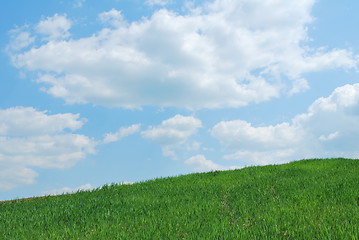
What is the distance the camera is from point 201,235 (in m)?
8.27

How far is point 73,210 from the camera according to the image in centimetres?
1214

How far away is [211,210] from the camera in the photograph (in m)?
10.6

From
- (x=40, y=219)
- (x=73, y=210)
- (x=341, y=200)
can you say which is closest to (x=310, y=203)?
(x=341, y=200)

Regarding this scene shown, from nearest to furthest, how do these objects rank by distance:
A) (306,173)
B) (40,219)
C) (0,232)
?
1. (0,232)
2. (40,219)
3. (306,173)

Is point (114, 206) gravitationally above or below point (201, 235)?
above

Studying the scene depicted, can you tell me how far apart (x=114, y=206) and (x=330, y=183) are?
7545 mm

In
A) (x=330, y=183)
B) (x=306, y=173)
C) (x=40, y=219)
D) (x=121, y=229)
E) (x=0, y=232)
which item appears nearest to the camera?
(x=121, y=229)

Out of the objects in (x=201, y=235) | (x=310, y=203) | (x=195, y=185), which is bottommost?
(x=201, y=235)

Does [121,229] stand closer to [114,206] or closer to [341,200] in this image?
[114,206]

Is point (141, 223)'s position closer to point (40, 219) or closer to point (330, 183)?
point (40, 219)

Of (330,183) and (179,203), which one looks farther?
(330,183)

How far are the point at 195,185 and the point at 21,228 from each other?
6.68 m

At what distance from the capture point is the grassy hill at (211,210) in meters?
8.45

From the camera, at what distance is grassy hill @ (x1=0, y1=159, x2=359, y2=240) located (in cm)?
845
